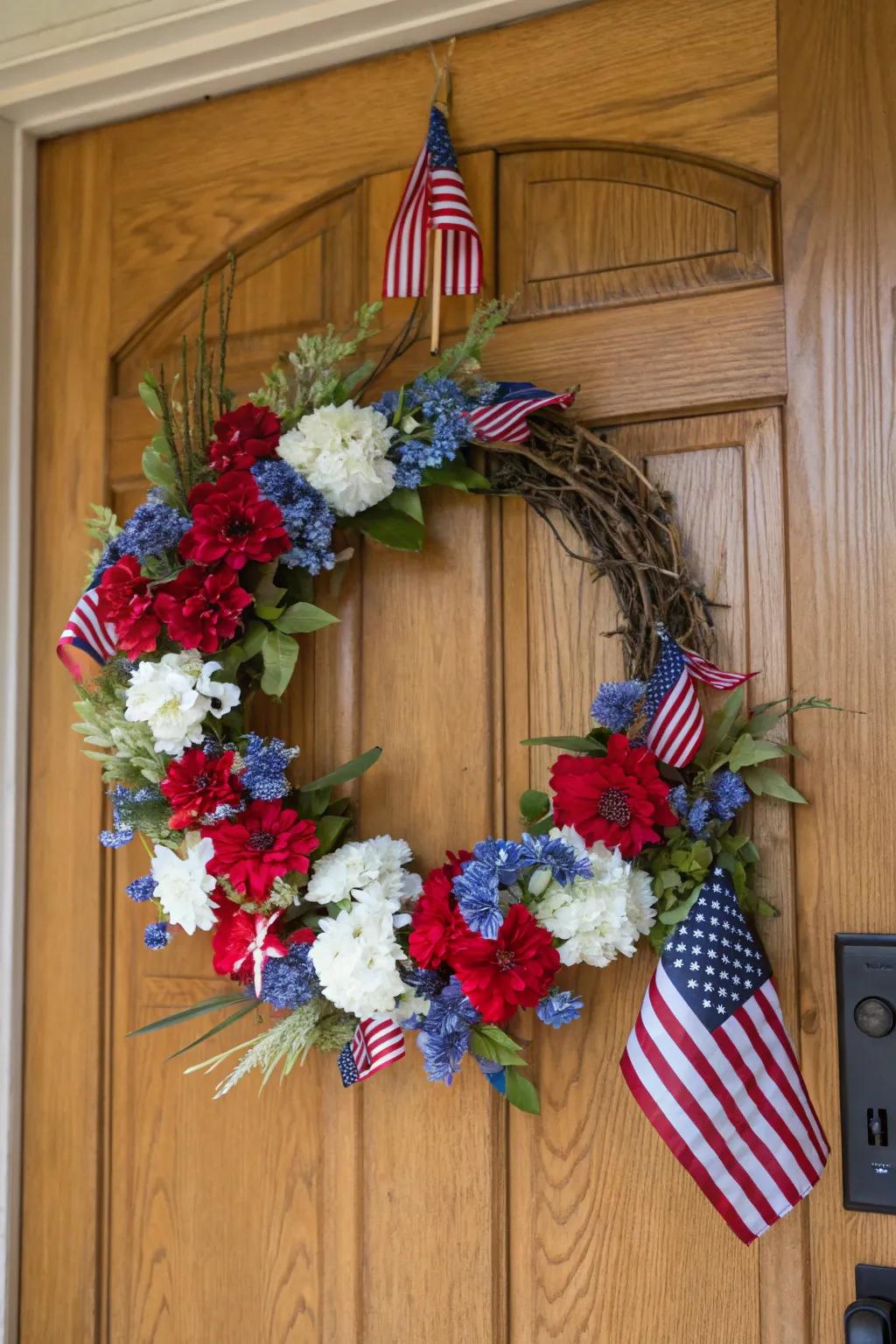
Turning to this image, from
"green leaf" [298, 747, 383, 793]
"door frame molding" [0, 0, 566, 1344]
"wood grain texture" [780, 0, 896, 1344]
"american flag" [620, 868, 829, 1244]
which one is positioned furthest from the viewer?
"door frame molding" [0, 0, 566, 1344]

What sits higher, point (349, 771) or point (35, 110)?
point (35, 110)

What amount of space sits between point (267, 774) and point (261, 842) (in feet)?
0.24

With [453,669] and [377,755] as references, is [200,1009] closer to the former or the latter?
[377,755]

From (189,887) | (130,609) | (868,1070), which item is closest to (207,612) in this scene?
(130,609)

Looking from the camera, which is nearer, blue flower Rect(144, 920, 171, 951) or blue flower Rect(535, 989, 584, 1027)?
blue flower Rect(535, 989, 584, 1027)

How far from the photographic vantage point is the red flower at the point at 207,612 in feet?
4.32

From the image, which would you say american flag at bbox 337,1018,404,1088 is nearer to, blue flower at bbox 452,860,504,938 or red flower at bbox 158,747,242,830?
blue flower at bbox 452,860,504,938

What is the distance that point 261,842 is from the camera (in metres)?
1.29

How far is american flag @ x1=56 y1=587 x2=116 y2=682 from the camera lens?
1.37 metres

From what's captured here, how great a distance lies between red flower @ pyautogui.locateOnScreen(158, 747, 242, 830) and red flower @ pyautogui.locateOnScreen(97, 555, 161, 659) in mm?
133

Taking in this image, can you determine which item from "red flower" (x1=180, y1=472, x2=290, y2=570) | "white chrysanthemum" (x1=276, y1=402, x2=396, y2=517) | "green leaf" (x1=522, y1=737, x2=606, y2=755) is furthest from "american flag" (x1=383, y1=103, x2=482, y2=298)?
"green leaf" (x1=522, y1=737, x2=606, y2=755)

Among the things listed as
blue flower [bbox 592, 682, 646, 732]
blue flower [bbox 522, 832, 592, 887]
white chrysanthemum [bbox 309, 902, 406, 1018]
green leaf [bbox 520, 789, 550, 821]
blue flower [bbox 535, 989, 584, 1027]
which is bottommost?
blue flower [bbox 535, 989, 584, 1027]

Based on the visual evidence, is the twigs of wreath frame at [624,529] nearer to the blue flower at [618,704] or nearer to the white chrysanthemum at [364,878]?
the blue flower at [618,704]

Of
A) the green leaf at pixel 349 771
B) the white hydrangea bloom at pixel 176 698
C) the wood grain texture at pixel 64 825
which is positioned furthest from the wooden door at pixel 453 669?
the white hydrangea bloom at pixel 176 698
